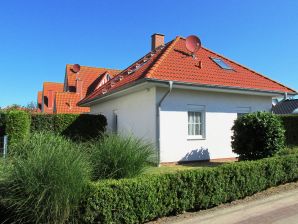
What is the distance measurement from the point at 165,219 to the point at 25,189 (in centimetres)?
283

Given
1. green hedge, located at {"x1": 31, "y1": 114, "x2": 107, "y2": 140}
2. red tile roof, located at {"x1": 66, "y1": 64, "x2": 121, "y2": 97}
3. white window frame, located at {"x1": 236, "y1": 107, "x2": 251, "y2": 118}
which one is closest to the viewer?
white window frame, located at {"x1": 236, "y1": 107, "x2": 251, "y2": 118}

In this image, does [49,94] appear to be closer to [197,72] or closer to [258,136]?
[197,72]

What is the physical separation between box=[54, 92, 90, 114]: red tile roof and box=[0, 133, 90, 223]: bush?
2257 cm

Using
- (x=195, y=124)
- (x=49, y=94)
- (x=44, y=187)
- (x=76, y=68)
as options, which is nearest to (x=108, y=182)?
(x=44, y=187)

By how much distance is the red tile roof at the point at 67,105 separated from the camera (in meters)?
28.6

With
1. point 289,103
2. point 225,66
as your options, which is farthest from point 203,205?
point 289,103

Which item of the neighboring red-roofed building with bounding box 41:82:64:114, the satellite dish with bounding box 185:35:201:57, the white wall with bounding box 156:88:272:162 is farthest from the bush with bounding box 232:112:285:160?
the neighboring red-roofed building with bounding box 41:82:64:114

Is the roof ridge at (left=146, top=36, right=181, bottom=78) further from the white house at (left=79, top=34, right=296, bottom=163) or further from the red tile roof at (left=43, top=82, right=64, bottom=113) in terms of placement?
the red tile roof at (left=43, top=82, right=64, bottom=113)

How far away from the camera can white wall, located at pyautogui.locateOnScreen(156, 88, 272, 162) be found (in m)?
14.1

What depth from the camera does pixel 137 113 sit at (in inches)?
612

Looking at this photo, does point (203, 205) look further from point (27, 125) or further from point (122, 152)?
point (27, 125)

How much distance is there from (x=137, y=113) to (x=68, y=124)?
12.1 ft

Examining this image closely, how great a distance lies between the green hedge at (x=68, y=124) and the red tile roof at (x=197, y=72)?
220 centimetres

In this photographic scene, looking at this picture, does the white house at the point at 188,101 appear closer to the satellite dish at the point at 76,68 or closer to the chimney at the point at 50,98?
the satellite dish at the point at 76,68
